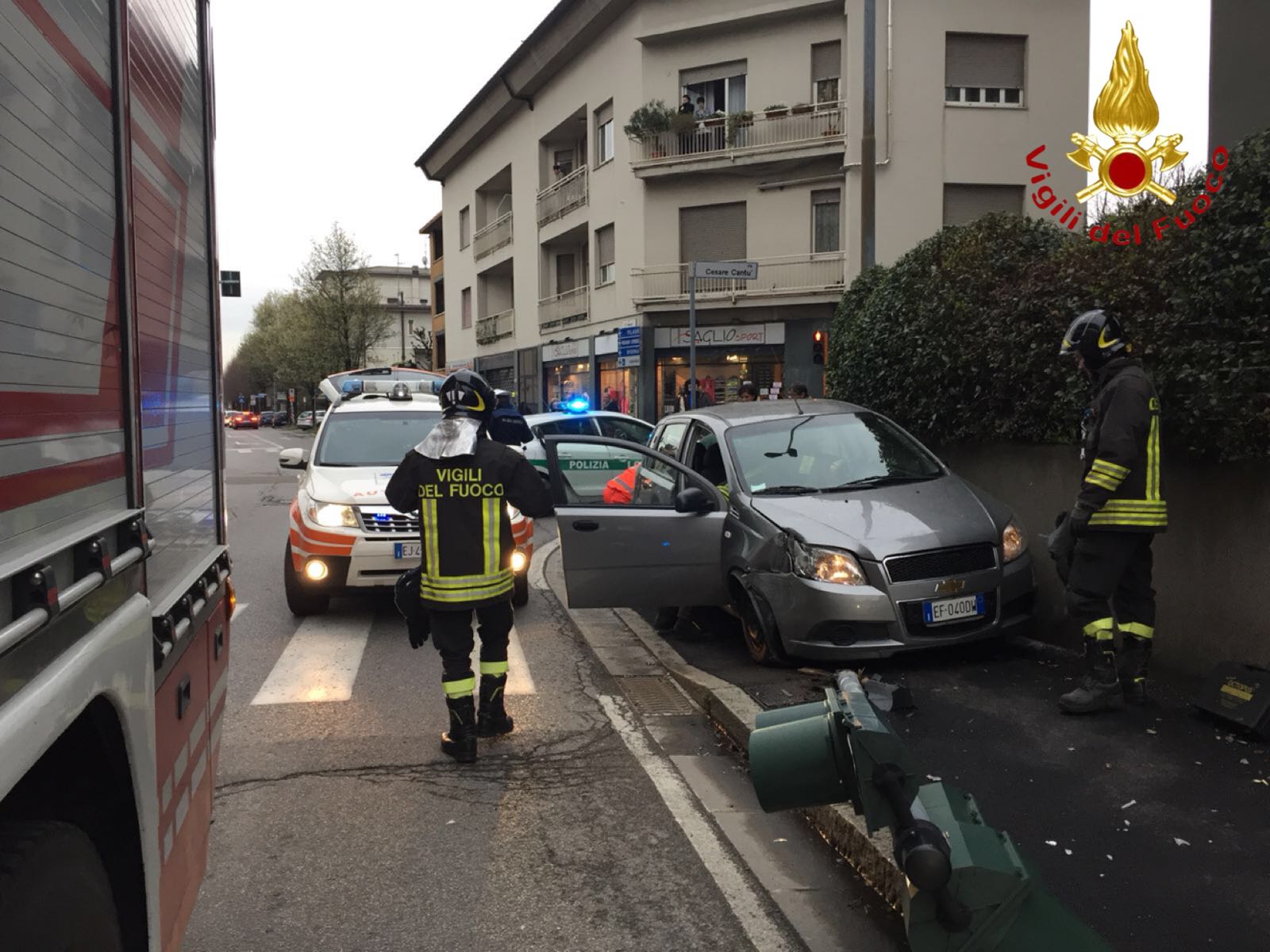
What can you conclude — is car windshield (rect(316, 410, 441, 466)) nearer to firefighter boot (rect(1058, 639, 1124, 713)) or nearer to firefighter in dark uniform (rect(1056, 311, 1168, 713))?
firefighter in dark uniform (rect(1056, 311, 1168, 713))

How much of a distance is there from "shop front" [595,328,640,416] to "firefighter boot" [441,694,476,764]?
927 inches

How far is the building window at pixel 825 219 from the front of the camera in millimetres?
27047

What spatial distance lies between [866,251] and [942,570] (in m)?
9.15

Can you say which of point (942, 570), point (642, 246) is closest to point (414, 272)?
point (642, 246)

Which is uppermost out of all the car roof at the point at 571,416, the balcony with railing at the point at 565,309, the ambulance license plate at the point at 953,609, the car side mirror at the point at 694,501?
the balcony with railing at the point at 565,309

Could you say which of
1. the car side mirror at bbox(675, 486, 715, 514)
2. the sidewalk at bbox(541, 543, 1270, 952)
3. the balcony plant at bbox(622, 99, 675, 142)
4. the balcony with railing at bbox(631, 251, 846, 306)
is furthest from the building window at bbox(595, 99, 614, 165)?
the sidewalk at bbox(541, 543, 1270, 952)

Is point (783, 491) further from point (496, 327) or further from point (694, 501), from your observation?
point (496, 327)

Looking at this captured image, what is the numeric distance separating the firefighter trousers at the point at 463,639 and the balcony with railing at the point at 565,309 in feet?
91.0

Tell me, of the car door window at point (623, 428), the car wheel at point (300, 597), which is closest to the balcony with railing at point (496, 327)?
the car door window at point (623, 428)

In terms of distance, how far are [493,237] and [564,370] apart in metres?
9.07

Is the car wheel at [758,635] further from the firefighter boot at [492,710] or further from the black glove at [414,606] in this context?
the black glove at [414,606]

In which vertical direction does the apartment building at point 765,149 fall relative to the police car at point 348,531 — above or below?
above

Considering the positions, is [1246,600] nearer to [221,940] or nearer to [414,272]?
[221,940]

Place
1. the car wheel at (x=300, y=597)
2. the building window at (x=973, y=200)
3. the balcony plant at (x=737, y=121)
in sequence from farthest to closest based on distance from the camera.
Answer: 1. the balcony plant at (x=737, y=121)
2. the building window at (x=973, y=200)
3. the car wheel at (x=300, y=597)
